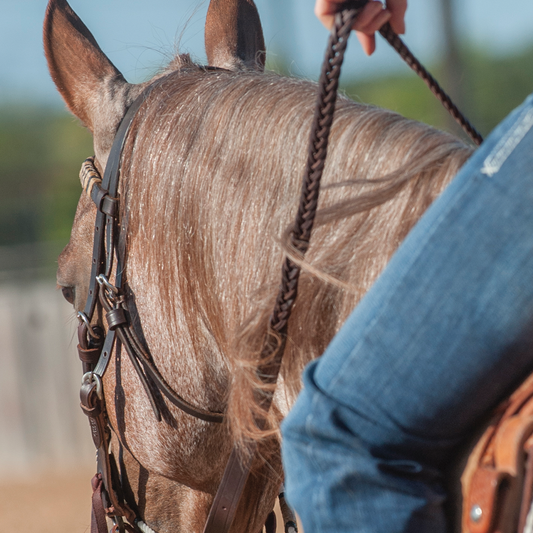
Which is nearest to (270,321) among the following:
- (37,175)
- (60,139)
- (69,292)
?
(69,292)

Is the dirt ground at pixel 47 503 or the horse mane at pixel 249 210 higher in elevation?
the horse mane at pixel 249 210

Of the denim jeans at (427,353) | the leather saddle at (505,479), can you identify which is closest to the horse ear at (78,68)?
the denim jeans at (427,353)

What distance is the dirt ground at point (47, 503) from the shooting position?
4.12 metres

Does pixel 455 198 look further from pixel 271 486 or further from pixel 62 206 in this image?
pixel 62 206

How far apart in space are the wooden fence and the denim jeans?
4.20m

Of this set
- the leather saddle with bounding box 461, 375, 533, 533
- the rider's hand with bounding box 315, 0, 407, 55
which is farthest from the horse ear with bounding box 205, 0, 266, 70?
the leather saddle with bounding box 461, 375, 533, 533

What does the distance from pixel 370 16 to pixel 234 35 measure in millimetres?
618

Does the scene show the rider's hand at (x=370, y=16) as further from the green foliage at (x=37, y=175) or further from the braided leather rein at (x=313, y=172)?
the green foliage at (x=37, y=175)

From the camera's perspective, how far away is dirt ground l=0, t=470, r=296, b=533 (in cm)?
412

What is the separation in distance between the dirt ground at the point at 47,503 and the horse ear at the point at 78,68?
3369mm

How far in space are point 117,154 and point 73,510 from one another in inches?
149

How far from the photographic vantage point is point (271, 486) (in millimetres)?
1434

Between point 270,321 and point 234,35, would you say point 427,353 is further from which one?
point 234,35

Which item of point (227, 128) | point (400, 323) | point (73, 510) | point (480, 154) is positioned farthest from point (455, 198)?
point (73, 510)
